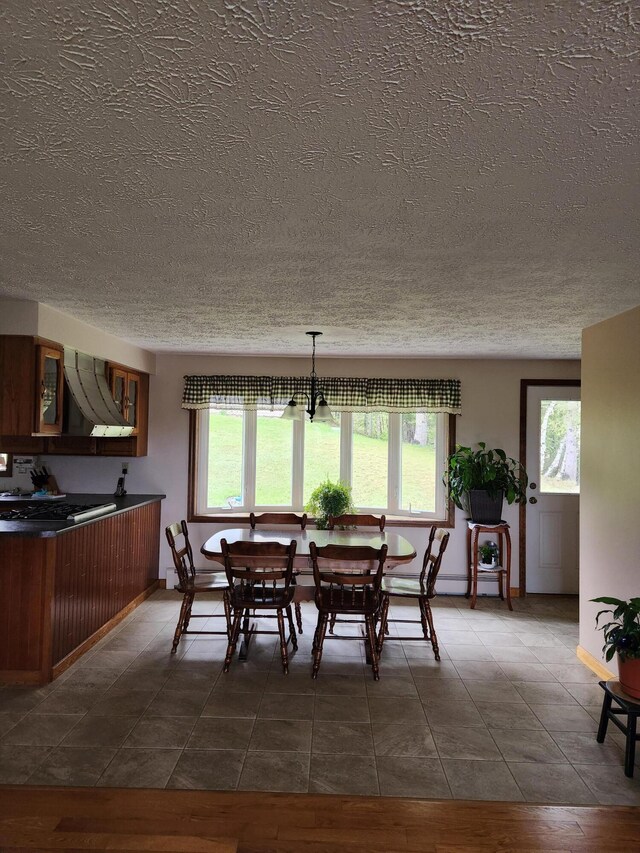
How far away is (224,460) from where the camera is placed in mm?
6016

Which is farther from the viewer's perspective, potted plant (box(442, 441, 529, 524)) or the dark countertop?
potted plant (box(442, 441, 529, 524))

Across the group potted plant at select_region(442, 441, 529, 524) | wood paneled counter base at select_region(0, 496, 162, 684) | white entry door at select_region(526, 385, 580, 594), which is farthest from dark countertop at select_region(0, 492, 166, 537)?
white entry door at select_region(526, 385, 580, 594)

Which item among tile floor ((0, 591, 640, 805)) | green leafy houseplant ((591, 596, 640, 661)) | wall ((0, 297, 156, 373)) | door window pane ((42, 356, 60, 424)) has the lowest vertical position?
tile floor ((0, 591, 640, 805))

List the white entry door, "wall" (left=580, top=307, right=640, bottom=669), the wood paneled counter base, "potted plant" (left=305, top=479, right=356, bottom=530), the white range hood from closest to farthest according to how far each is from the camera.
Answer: "wall" (left=580, top=307, right=640, bottom=669), the wood paneled counter base, the white range hood, "potted plant" (left=305, top=479, right=356, bottom=530), the white entry door

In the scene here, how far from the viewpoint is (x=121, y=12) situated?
103cm

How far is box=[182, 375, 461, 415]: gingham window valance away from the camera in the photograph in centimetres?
585

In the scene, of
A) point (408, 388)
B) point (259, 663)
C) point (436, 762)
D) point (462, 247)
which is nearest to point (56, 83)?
point (462, 247)

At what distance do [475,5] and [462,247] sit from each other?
4.50ft

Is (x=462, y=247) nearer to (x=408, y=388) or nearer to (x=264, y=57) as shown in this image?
(x=264, y=57)

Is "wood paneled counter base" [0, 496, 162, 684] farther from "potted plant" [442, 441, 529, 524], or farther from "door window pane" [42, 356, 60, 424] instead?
"potted plant" [442, 441, 529, 524]

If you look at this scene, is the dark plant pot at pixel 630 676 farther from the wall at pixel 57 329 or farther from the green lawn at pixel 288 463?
the wall at pixel 57 329

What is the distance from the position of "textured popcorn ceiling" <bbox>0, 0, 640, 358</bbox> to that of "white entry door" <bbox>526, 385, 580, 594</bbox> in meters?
3.00

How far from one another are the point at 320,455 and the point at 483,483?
170 centimetres

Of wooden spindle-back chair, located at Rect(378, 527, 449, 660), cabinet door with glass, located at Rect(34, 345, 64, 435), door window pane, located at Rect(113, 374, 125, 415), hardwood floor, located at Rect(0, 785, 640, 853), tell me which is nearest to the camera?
hardwood floor, located at Rect(0, 785, 640, 853)
